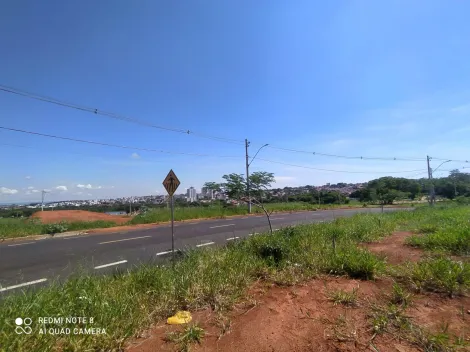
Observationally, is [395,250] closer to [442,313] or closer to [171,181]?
[442,313]

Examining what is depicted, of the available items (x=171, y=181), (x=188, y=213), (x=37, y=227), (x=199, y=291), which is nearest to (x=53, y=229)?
(x=37, y=227)

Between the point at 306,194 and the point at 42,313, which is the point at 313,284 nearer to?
the point at 42,313

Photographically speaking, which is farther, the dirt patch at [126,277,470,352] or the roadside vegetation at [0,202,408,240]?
the roadside vegetation at [0,202,408,240]

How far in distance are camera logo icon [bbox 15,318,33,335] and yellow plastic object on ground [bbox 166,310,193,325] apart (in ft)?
4.79

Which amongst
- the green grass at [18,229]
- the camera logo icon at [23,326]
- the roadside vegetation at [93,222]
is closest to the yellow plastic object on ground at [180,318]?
the camera logo icon at [23,326]

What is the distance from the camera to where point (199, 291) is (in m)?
3.84

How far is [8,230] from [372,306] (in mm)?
17339

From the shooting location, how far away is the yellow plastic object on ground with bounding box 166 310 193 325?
317cm

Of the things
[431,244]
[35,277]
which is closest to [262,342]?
[35,277]

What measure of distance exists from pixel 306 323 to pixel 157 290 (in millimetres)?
2224

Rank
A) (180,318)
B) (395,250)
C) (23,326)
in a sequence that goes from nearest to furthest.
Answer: (23,326), (180,318), (395,250)

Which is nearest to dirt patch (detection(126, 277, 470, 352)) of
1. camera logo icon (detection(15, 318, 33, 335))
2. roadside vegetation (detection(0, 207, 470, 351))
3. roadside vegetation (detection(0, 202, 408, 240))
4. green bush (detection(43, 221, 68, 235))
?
roadside vegetation (detection(0, 207, 470, 351))

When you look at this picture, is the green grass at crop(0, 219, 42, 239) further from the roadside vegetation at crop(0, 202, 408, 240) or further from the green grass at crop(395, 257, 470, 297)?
the green grass at crop(395, 257, 470, 297)

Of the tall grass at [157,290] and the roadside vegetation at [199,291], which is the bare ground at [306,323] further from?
the tall grass at [157,290]
